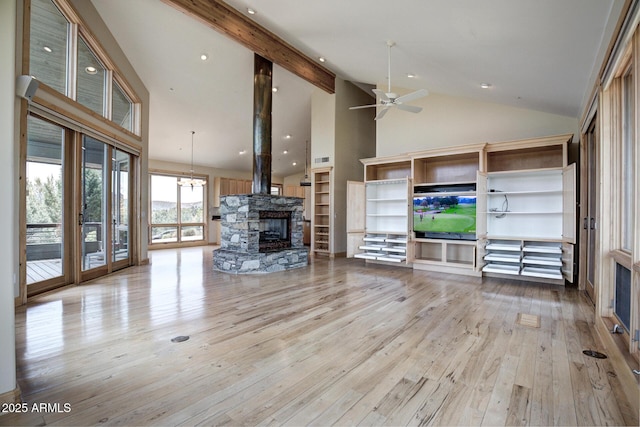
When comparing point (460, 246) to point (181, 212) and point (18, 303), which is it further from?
point (181, 212)

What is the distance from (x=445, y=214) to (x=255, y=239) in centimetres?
377

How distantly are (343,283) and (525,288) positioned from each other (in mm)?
2835

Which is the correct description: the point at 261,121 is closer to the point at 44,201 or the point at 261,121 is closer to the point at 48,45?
the point at 48,45

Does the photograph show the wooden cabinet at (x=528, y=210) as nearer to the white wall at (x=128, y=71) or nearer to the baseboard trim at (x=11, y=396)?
the baseboard trim at (x=11, y=396)

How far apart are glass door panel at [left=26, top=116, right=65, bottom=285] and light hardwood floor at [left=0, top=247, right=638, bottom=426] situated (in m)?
0.46

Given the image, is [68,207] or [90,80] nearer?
[68,207]

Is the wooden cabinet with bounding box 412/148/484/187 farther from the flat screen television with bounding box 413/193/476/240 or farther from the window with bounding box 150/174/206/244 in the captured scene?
the window with bounding box 150/174/206/244

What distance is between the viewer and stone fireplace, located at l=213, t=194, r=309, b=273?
6180 mm

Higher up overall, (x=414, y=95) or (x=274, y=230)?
(x=414, y=95)

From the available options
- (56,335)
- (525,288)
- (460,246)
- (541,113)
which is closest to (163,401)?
(56,335)

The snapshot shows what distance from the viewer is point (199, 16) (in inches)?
204

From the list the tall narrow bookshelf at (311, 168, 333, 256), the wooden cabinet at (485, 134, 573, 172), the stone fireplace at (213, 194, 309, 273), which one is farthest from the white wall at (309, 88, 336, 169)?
the wooden cabinet at (485, 134, 573, 172)

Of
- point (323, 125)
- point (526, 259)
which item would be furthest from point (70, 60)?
point (526, 259)

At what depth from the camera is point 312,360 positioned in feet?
7.97
